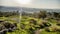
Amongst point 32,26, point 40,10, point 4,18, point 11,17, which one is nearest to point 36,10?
point 40,10

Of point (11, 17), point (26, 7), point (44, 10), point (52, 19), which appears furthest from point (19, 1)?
point (52, 19)

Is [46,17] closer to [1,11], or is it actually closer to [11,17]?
[11,17]

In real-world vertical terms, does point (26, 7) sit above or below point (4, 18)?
above

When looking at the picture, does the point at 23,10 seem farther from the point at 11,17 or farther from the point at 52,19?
the point at 52,19

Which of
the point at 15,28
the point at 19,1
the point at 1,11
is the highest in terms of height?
the point at 19,1

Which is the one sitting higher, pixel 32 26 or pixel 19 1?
pixel 19 1

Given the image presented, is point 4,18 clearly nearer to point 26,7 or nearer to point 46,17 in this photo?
point 26,7

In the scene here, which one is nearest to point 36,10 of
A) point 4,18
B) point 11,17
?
point 11,17
